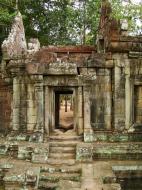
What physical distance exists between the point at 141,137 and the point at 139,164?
218 centimetres

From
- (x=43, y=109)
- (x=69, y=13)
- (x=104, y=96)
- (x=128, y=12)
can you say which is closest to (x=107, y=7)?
(x=128, y=12)

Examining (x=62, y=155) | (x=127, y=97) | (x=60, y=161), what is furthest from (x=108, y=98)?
(x=60, y=161)

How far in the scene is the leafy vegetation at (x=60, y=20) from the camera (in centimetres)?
2770

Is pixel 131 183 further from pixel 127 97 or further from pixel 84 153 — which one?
pixel 127 97

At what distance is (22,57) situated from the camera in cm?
1424

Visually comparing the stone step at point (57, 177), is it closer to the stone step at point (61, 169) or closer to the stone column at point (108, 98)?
the stone step at point (61, 169)

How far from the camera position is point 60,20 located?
1161 inches

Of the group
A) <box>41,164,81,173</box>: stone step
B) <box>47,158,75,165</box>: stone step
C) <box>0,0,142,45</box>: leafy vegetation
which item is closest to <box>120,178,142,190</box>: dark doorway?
<box>41,164,81,173</box>: stone step

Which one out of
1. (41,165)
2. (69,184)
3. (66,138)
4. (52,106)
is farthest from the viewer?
(52,106)

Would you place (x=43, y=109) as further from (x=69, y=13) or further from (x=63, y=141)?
(x=69, y=13)

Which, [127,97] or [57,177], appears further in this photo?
[127,97]

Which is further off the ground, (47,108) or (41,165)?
(47,108)

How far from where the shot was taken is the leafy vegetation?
90.9 ft

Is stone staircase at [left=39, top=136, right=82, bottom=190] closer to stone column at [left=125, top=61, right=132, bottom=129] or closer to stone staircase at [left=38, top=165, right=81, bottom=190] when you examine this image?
stone staircase at [left=38, top=165, right=81, bottom=190]
